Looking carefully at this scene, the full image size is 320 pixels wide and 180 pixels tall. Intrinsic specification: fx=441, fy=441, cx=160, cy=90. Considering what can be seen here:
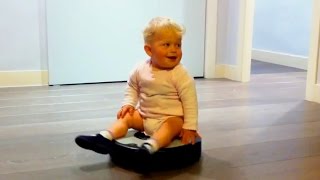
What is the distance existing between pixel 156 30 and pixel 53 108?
930 millimetres

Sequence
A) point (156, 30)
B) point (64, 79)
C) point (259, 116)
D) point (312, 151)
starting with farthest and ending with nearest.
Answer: point (64, 79) → point (259, 116) → point (312, 151) → point (156, 30)

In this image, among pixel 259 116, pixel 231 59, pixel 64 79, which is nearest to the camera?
pixel 259 116

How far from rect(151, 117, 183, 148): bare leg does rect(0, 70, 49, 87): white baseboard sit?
61.0 inches

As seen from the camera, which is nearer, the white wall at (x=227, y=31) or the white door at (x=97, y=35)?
the white door at (x=97, y=35)

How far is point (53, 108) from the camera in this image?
2047 millimetres

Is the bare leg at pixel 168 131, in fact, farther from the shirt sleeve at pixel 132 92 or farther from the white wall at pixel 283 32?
the white wall at pixel 283 32

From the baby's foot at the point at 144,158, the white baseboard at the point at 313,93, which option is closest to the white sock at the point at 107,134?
the baby's foot at the point at 144,158

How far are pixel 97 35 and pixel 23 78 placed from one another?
0.51 m

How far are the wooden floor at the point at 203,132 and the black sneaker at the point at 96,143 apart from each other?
6 cm

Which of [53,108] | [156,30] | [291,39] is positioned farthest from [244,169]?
[291,39]

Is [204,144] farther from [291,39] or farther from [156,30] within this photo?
[291,39]

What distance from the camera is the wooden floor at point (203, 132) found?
125 cm

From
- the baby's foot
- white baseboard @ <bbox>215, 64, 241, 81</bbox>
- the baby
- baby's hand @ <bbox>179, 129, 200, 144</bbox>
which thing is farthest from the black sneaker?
white baseboard @ <bbox>215, 64, 241, 81</bbox>

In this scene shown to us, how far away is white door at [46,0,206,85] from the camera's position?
262 cm
